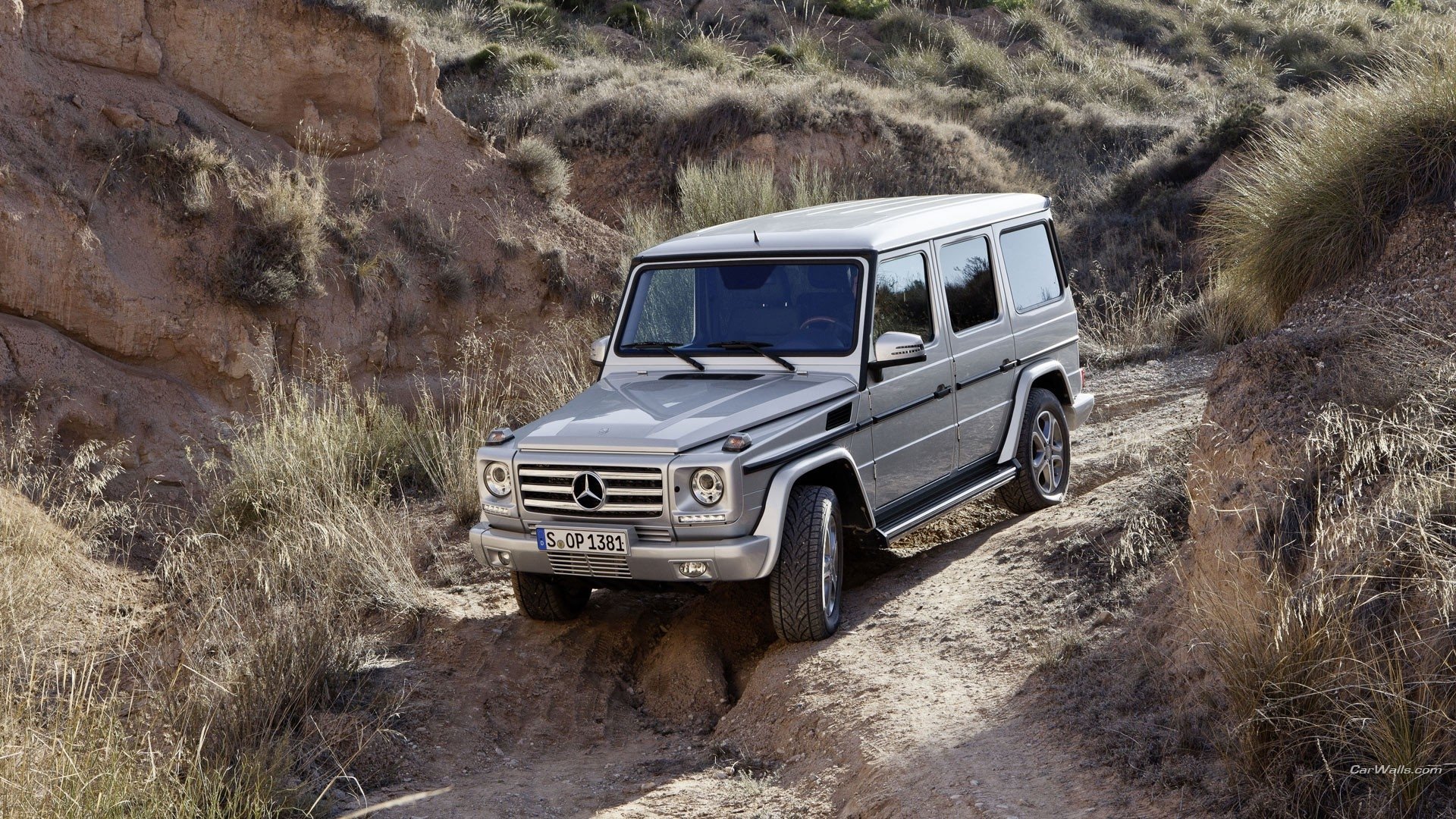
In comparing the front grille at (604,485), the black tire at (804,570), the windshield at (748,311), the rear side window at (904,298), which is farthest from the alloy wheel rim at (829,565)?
the rear side window at (904,298)

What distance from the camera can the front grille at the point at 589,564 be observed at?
17.7 feet

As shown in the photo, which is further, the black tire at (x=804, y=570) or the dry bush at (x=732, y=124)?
the dry bush at (x=732, y=124)

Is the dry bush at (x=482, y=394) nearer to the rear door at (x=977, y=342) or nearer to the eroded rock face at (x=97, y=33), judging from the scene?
the rear door at (x=977, y=342)

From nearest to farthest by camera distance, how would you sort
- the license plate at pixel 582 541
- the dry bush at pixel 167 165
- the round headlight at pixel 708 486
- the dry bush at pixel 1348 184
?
the round headlight at pixel 708 486, the license plate at pixel 582 541, the dry bush at pixel 1348 184, the dry bush at pixel 167 165

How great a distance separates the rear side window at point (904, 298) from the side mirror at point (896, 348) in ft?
0.82

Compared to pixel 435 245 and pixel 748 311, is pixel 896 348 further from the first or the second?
pixel 435 245

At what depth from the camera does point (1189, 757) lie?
4160mm

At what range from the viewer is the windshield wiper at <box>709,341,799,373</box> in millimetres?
6168

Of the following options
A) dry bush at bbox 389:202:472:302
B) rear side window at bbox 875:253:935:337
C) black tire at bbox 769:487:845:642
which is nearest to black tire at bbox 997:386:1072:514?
rear side window at bbox 875:253:935:337

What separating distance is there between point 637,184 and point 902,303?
41.4 feet

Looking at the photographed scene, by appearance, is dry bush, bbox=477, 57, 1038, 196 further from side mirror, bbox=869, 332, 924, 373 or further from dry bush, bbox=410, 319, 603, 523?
side mirror, bbox=869, 332, 924, 373

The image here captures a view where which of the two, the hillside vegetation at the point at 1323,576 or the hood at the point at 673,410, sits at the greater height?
the hood at the point at 673,410

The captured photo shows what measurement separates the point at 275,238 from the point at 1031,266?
6920 mm

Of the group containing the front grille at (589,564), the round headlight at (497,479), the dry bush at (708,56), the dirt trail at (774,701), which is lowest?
the dirt trail at (774,701)
